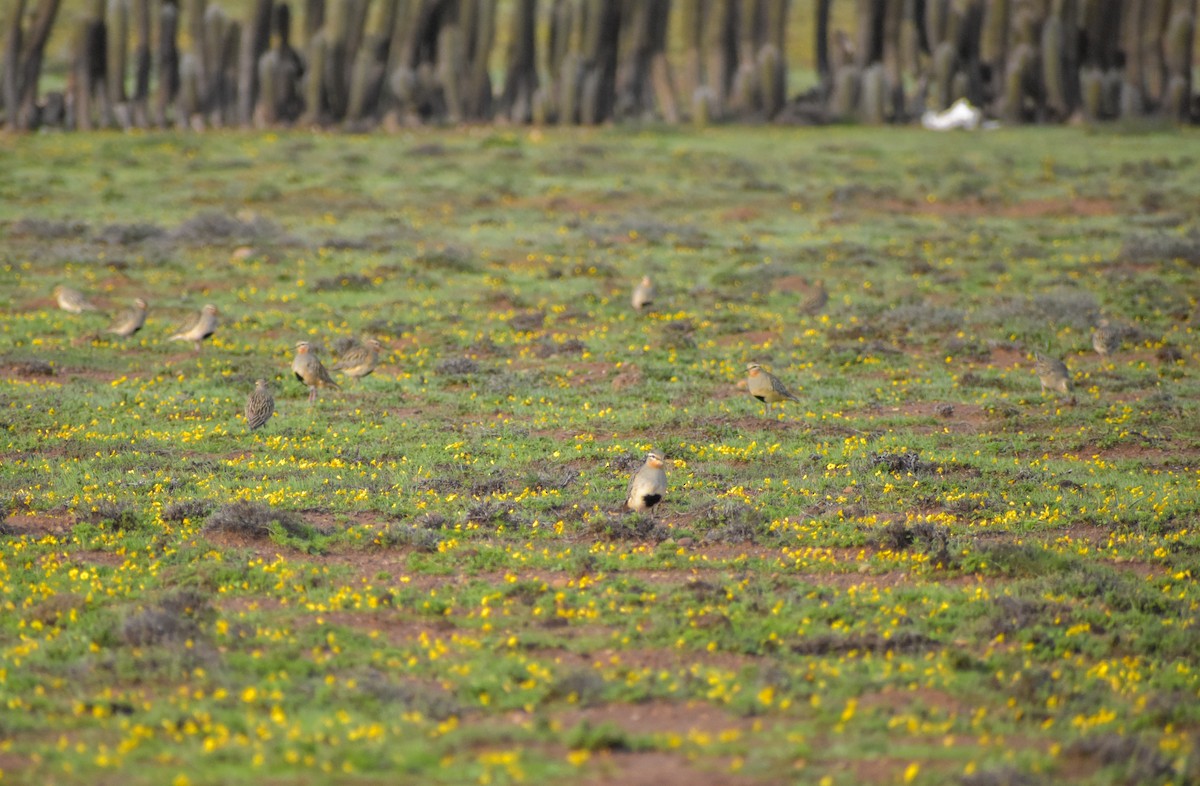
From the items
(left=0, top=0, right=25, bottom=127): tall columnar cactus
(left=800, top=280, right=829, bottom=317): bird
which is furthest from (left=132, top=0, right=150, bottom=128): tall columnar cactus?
(left=800, top=280, right=829, bottom=317): bird

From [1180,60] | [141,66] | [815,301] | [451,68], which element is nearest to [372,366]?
[815,301]

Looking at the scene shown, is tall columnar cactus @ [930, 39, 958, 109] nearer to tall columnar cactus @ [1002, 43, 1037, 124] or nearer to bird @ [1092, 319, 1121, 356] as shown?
tall columnar cactus @ [1002, 43, 1037, 124]

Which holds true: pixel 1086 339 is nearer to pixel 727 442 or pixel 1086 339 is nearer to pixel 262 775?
pixel 727 442

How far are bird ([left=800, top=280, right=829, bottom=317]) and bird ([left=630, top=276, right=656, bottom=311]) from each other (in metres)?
2.91

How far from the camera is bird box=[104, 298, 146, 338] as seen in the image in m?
22.8

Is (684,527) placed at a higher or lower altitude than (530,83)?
lower

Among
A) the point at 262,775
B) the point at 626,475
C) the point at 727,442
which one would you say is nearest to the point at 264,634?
the point at 262,775

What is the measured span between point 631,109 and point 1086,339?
31909 millimetres

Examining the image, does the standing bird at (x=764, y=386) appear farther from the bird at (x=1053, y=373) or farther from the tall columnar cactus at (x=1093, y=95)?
the tall columnar cactus at (x=1093, y=95)

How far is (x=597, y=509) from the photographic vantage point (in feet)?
47.3

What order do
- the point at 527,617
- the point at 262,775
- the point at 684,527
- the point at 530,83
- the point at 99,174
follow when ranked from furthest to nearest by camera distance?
the point at 530,83 → the point at 99,174 → the point at 684,527 → the point at 527,617 → the point at 262,775

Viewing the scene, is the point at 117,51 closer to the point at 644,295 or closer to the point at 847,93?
the point at 847,93

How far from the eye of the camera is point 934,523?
1409 cm

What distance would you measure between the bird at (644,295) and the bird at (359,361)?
6.73 m
